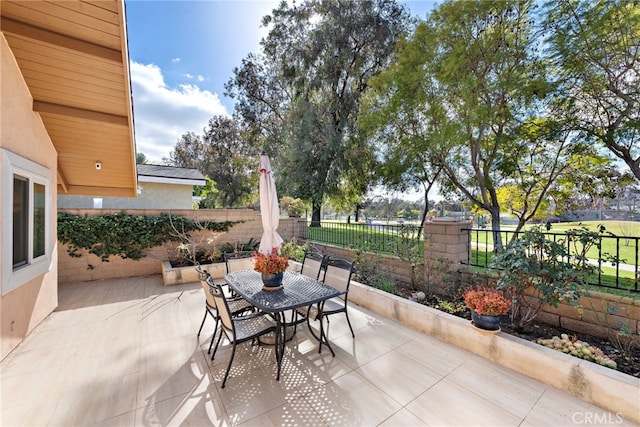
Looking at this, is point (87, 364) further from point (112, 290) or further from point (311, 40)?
point (311, 40)

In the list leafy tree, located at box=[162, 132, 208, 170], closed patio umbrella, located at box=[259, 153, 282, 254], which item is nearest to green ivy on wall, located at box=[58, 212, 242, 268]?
closed patio umbrella, located at box=[259, 153, 282, 254]

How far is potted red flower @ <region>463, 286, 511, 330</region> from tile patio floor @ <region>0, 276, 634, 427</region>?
1.50 ft

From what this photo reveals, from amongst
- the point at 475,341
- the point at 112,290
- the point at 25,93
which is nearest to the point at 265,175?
the point at 25,93

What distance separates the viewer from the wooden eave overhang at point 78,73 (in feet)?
9.87

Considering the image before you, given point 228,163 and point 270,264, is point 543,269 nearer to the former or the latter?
point 270,264

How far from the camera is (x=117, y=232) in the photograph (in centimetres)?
663

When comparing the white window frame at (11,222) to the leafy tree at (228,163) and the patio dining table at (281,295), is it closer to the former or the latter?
the patio dining table at (281,295)

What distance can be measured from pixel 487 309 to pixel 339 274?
1910mm

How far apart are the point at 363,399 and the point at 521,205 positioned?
1046 centimetres

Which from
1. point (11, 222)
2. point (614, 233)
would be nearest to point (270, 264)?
point (11, 222)

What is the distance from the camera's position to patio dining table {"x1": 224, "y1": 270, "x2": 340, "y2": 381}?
2887 mm

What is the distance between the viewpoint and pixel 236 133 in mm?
21875

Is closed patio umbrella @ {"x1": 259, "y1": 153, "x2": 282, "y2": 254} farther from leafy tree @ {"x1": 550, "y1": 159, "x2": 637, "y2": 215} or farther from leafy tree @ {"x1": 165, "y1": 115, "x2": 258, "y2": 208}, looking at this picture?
leafy tree @ {"x1": 165, "y1": 115, "x2": 258, "y2": 208}

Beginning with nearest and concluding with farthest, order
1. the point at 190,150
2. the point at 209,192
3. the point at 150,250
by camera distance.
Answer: the point at 150,250, the point at 209,192, the point at 190,150
